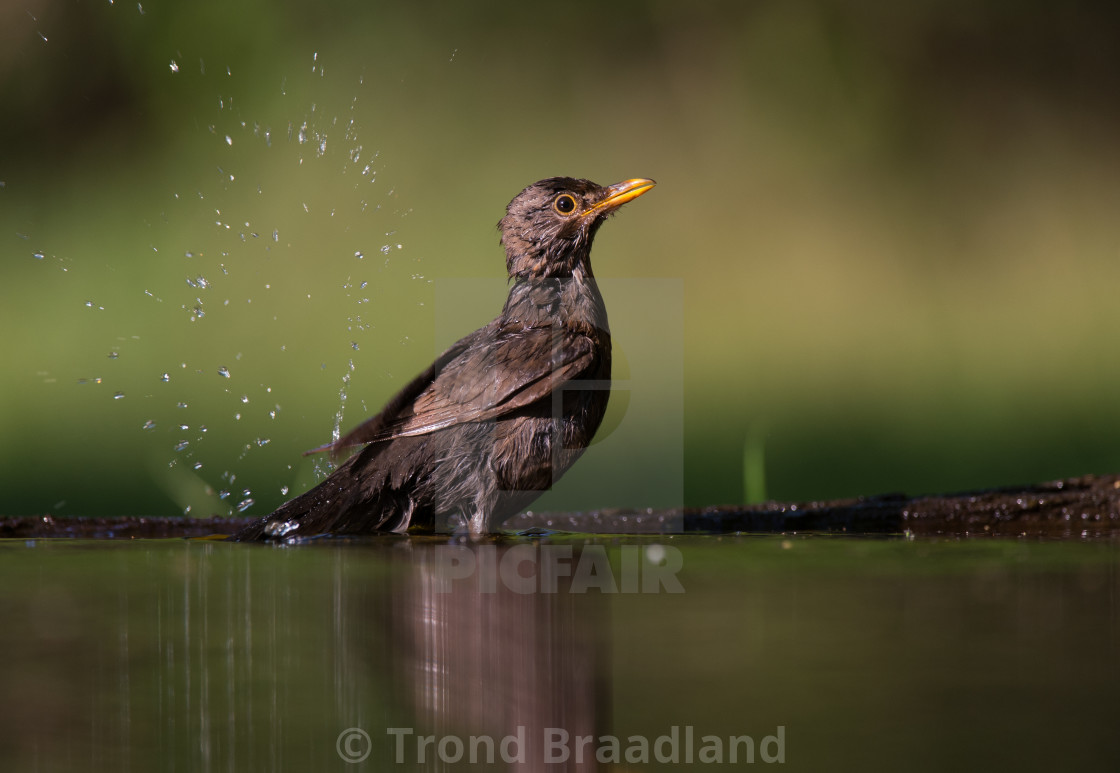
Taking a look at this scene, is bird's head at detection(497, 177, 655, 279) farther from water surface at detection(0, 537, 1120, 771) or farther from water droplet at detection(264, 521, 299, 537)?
water surface at detection(0, 537, 1120, 771)

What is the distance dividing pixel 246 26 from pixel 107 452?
3.04m

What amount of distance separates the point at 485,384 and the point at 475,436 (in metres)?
0.22

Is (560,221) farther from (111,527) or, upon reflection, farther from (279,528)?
(111,527)

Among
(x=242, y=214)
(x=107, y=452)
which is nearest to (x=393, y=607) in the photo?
(x=107, y=452)

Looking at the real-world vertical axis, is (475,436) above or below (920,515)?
above

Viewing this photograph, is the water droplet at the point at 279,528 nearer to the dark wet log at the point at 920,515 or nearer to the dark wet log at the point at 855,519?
the dark wet log at the point at 855,519

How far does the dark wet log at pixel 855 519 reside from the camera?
3854 millimetres

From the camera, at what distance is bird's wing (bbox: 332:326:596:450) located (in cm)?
398

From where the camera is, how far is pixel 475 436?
4125mm

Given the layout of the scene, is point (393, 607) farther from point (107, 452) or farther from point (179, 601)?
point (107, 452)

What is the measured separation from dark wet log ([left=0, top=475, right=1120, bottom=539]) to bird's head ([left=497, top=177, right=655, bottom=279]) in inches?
44.0

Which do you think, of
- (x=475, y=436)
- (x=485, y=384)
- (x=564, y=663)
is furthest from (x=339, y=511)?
(x=564, y=663)

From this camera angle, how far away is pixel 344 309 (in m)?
6.70

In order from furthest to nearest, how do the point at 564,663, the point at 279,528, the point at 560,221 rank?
the point at 560,221 < the point at 279,528 < the point at 564,663
